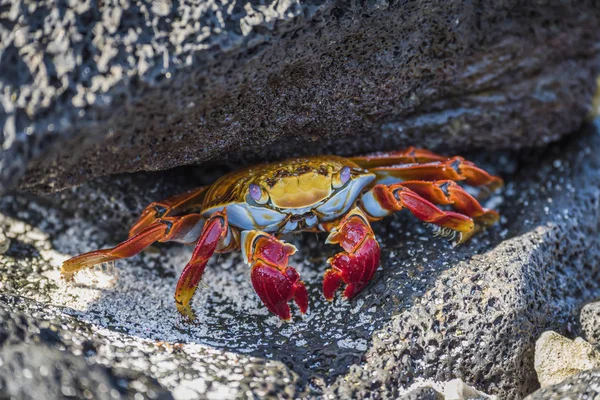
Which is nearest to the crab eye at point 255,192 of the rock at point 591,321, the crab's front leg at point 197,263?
the crab's front leg at point 197,263

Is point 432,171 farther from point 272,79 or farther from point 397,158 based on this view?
point 272,79

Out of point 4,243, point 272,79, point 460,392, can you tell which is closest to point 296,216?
point 272,79

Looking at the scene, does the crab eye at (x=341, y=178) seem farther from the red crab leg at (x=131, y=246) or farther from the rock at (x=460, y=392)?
the rock at (x=460, y=392)

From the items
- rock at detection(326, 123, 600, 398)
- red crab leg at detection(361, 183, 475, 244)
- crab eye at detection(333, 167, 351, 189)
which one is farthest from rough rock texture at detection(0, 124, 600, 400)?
crab eye at detection(333, 167, 351, 189)

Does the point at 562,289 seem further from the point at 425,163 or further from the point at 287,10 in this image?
the point at 287,10

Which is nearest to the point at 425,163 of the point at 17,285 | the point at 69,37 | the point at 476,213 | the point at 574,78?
the point at 476,213

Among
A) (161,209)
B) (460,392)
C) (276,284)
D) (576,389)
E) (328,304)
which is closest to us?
(576,389)
